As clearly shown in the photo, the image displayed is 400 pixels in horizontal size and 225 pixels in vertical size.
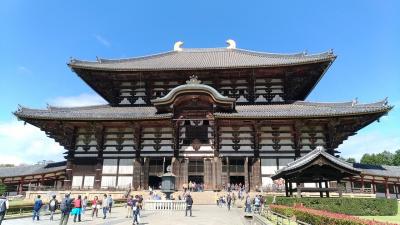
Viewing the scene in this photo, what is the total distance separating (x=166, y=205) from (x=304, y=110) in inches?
689

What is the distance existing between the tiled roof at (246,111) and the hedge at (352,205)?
12.5m

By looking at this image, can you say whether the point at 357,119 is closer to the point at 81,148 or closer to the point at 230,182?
the point at 230,182

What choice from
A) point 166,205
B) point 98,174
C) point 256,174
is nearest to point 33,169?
point 98,174

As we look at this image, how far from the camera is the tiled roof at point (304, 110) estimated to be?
1206 inches

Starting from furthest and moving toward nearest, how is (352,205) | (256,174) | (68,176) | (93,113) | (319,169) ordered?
(93,113)
(68,176)
(256,174)
(319,169)
(352,205)

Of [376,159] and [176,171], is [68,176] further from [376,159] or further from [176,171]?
[376,159]

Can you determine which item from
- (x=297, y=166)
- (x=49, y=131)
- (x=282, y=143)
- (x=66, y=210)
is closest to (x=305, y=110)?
(x=282, y=143)

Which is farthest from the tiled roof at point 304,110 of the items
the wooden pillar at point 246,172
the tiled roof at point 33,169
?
the tiled roof at point 33,169

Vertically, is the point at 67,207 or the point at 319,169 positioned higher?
the point at 319,169

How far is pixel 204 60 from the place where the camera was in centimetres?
4316

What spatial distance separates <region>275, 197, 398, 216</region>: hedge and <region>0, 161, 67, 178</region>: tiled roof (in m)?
28.4

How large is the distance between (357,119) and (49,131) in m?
32.3

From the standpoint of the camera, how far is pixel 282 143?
112 ft

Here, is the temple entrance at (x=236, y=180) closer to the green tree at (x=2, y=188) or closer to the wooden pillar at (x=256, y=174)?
the wooden pillar at (x=256, y=174)
